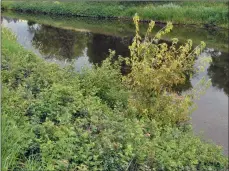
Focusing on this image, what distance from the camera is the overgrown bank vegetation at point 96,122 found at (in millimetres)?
4105

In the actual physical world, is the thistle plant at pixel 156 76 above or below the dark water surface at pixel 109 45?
below

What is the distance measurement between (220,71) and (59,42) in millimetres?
9214

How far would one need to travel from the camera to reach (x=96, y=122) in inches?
193

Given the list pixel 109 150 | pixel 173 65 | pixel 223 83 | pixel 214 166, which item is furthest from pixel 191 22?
pixel 109 150

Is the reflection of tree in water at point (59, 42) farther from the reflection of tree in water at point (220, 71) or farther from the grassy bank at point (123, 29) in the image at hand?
the reflection of tree in water at point (220, 71)

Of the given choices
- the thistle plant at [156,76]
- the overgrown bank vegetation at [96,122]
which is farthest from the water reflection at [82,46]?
the overgrown bank vegetation at [96,122]

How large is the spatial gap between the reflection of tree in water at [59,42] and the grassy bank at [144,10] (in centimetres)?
647

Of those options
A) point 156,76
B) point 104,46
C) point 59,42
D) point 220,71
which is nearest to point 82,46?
point 104,46

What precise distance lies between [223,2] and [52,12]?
14.9 metres

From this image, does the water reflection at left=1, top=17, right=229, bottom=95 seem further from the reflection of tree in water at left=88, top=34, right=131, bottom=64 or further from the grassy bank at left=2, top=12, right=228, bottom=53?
the grassy bank at left=2, top=12, right=228, bottom=53

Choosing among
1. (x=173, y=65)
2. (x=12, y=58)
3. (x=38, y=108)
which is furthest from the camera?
(x=12, y=58)

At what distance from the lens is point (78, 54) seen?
1677 centimetres

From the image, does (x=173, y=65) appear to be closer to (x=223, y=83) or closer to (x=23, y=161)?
(x=23, y=161)

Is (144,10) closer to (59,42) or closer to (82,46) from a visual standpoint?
(59,42)
